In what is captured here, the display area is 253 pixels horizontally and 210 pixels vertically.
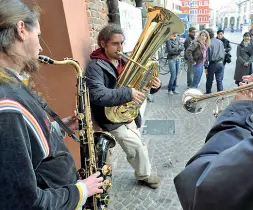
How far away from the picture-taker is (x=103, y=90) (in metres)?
2.10

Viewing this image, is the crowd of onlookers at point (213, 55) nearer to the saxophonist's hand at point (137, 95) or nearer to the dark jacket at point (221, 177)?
the saxophonist's hand at point (137, 95)

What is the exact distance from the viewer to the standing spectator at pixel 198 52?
609cm

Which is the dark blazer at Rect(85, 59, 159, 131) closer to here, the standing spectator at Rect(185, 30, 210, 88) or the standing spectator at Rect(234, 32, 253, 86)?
the standing spectator at Rect(185, 30, 210, 88)

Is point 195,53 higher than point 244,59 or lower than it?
higher

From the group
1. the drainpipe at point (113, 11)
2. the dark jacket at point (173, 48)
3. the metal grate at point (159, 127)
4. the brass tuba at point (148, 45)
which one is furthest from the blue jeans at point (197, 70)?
the brass tuba at point (148, 45)

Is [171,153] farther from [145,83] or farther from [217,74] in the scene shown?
[217,74]

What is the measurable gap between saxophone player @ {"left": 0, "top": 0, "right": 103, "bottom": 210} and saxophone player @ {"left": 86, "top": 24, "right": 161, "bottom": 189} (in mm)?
886

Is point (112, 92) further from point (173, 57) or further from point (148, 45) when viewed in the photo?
point (173, 57)

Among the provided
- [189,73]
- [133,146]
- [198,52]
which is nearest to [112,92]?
[133,146]

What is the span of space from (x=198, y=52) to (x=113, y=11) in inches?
142

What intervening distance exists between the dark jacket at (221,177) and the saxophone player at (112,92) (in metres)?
1.39

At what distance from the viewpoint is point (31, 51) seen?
3.84 ft

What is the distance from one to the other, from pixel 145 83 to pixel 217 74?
187 inches

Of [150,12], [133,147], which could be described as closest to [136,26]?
[150,12]
